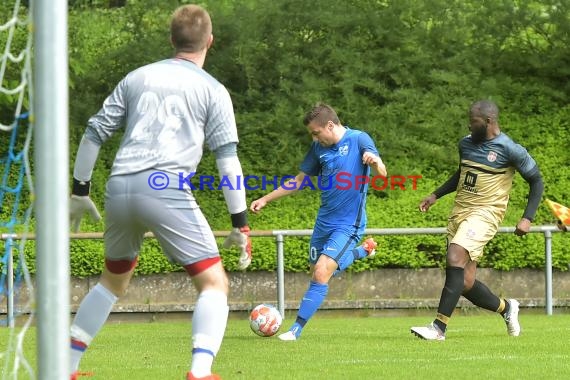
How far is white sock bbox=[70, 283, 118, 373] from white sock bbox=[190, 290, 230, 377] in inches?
21.8

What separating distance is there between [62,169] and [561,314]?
11320mm

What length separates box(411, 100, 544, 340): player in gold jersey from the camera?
9961 mm

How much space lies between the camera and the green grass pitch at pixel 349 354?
7.35 meters

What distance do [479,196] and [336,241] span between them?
1.25 metres

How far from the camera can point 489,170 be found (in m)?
10.1

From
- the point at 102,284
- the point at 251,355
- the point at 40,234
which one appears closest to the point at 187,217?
the point at 102,284

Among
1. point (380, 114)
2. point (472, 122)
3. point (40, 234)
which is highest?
point (40, 234)

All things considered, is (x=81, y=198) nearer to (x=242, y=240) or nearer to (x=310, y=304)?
(x=242, y=240)

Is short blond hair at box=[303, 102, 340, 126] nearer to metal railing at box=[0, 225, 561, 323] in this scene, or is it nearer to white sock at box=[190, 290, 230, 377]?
white sock at box=[190, 290, 230, 377]

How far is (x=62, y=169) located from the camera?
13.9 feet

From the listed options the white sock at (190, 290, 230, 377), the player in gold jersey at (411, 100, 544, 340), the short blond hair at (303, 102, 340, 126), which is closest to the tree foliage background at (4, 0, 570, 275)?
the player in gold jersey at (411, 100, 544, 340)

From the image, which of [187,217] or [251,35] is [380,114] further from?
[187,217]

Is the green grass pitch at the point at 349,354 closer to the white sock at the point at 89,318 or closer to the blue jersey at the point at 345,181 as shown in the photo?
the white sock at the point at 89,318

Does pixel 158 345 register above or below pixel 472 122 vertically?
below
